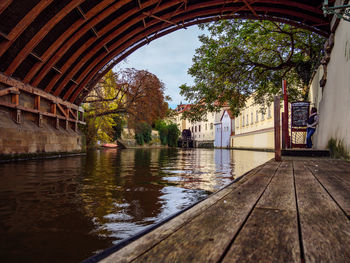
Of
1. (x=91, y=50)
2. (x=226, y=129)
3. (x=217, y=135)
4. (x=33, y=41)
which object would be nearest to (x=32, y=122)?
(x=33, y=41)

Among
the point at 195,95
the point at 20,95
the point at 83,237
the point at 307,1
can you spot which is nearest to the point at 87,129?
the point at 195,95

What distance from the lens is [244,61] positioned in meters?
13.8

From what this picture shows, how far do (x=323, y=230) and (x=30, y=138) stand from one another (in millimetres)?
9962

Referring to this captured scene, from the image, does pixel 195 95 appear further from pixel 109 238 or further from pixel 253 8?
pixel 109 238

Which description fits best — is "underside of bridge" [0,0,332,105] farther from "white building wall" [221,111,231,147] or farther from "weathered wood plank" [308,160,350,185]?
"white building wall" [221,111,231,147]

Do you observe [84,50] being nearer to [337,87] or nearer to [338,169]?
[337,87]

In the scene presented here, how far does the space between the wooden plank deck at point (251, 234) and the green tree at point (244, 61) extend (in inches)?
473

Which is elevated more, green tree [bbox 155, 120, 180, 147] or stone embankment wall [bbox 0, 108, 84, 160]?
green tree [bbox 155, 120, 180, 147]

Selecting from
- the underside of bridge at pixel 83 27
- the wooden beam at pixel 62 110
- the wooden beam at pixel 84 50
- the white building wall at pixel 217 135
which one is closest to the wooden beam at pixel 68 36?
the underside of bridge at pixel 83 27

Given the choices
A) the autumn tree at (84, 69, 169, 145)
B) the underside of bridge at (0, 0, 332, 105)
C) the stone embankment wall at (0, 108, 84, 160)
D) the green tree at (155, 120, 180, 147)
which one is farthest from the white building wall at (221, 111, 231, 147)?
the stone embankment wall at (0, 108, 84, 160)

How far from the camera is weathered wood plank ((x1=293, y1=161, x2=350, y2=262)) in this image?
103 cm

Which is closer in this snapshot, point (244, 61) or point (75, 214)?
point (75, 214)

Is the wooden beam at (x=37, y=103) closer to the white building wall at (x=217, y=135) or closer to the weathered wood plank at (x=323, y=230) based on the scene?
the weathered wood plank at (x=323, y=230)

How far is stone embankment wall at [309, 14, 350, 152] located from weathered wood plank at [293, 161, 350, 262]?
5703mm
